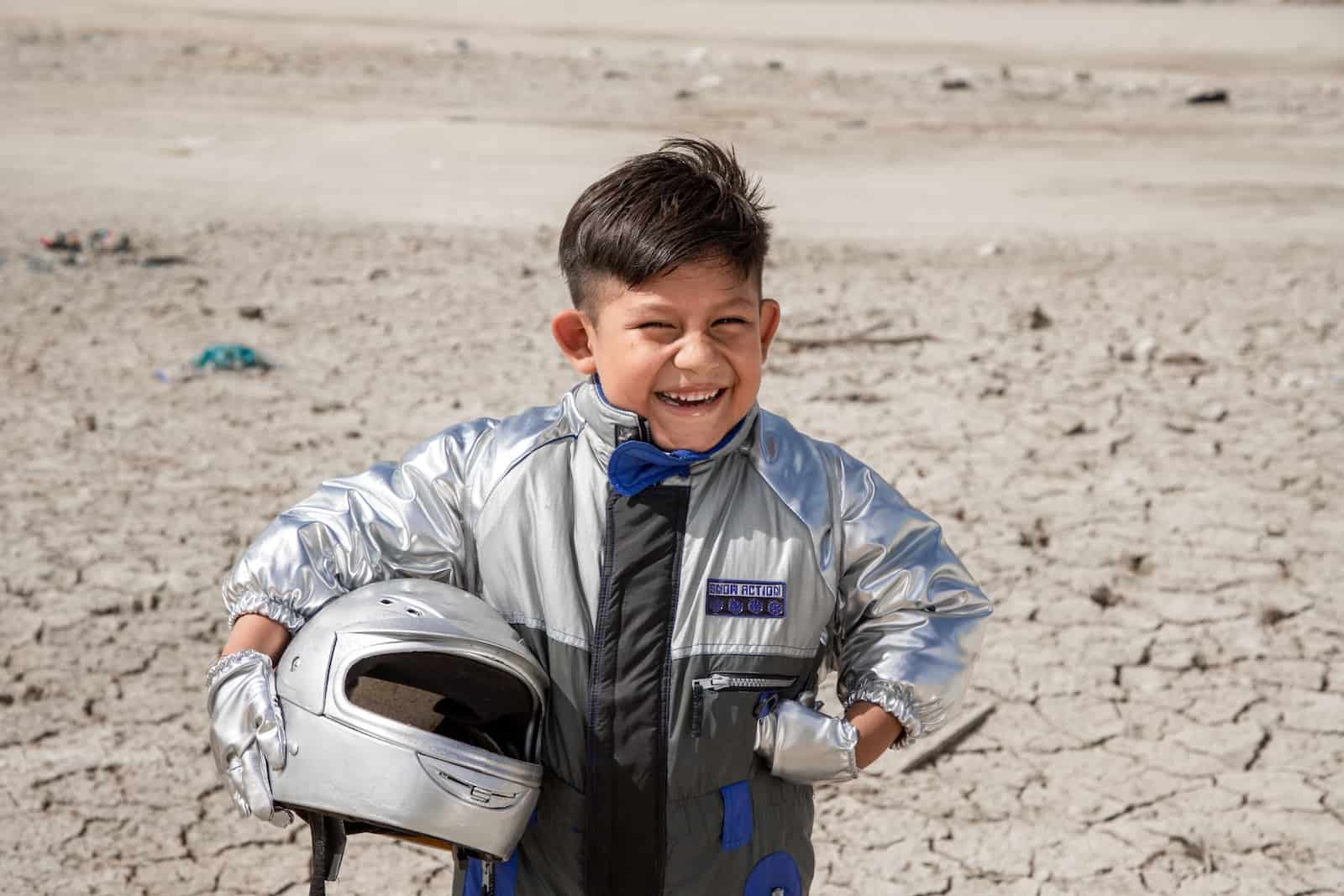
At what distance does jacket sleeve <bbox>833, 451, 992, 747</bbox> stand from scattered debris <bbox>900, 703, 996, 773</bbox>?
5.70 ft

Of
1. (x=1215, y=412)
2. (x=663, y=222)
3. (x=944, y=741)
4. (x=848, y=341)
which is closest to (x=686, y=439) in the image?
(x=663, y=222)

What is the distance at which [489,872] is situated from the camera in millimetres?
1974

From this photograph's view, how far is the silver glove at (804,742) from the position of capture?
185cm

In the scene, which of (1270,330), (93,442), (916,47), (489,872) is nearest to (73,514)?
(93,442)

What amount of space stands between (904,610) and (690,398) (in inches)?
16.4

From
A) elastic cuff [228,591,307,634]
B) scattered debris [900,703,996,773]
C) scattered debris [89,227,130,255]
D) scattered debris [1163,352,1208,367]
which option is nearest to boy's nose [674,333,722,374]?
elastic cuff [228,591,307,634]

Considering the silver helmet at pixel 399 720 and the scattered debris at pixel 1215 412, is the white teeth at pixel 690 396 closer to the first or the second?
the silver helmet at pixel 399 720

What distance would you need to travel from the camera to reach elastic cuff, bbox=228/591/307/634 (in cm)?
192

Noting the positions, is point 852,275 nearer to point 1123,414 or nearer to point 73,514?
point 1123,414

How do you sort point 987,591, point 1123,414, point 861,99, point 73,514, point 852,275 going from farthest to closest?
point 861,99 < point 852,275 < point 1123,414 < point 73,514 < point 987,591

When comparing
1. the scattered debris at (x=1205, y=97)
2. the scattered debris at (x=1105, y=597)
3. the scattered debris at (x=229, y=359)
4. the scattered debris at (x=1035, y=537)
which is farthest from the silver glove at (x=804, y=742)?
the scattered debris at (x=1205, y=97)

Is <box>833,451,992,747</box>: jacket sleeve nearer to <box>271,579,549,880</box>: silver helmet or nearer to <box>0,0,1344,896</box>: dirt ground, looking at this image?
<box>271,579,549,880</box>: silver helmet

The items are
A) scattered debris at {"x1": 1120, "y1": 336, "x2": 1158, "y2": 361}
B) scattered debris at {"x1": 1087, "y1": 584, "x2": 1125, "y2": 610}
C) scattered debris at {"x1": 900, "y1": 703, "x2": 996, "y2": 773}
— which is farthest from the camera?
scattered debris at {"x1": 1120, "y1": 336, "x2": 1158, "y2": 361}

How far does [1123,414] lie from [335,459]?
10.6ft
